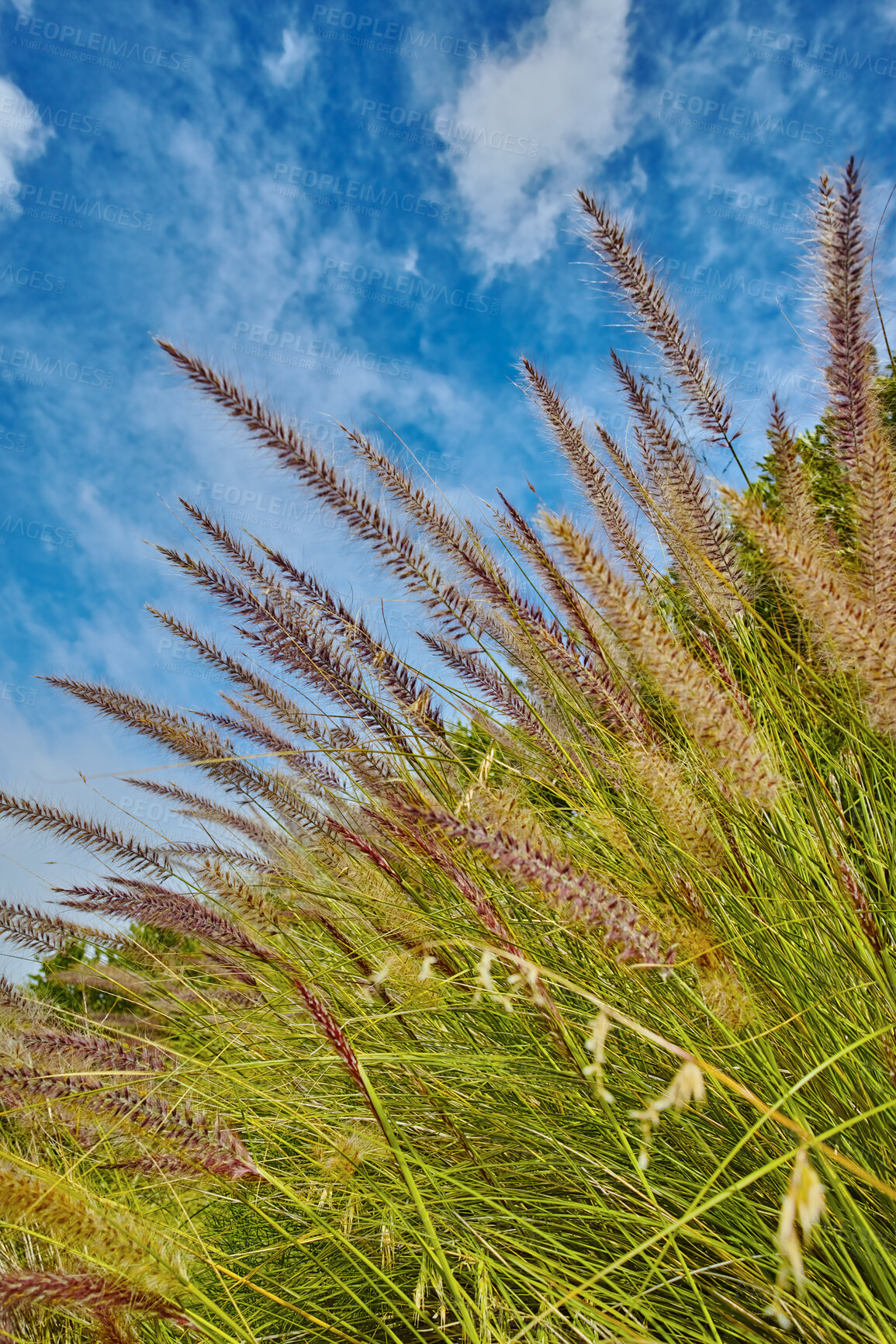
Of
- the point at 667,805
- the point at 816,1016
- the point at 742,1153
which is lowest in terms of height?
the point at 742,1153

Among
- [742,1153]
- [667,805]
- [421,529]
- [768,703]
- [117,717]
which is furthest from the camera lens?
[117,717]

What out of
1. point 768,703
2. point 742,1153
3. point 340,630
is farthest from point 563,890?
point 340,630

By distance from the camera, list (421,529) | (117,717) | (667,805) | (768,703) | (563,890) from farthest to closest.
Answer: (117,717) < (421,529) < (768,703) < (667,805) < (563,890)

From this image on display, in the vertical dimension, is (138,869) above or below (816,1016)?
above

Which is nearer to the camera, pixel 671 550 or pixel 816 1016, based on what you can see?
pixel 816 1016

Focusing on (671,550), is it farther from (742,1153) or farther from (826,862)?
(742,1153)

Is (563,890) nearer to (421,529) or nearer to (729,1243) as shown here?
(729,1243)

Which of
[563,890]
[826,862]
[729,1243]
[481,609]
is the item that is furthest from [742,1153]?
[481,609]

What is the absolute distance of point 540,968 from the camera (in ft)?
2.78

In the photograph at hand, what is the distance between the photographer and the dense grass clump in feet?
3.31

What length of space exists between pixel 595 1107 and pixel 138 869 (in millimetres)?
2056

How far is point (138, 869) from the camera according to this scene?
2.85 meters

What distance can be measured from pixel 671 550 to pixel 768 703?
566 mm

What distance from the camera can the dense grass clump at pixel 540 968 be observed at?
1008mm
